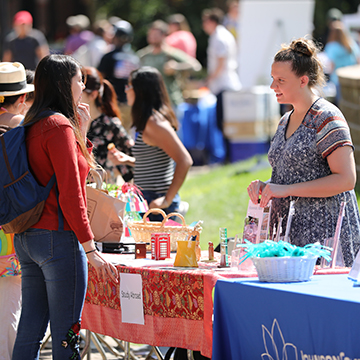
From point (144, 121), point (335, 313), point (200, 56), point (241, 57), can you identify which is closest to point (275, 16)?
point (241, 57)

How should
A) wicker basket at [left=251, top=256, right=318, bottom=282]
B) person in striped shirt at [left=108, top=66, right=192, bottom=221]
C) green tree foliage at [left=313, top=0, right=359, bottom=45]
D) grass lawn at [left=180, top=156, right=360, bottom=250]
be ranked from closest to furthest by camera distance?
wicker basket at [left=251, top=256, right=318, bottom=282]
person in striped shirt at [left=108, top=66, right=192, bottom=221]
grass lawn at [left=180, top=156, right=360, bottom=250]
green tree foliage at [left=313, top=0, right=359, bottom=45]

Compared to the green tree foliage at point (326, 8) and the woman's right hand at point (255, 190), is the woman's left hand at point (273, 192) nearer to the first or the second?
the woman's right hand at point (255, 190)

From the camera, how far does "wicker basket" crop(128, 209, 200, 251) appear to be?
3592mm

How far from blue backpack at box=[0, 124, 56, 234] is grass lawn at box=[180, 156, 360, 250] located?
4.16m

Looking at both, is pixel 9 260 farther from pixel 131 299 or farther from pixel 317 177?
pixel 317 177

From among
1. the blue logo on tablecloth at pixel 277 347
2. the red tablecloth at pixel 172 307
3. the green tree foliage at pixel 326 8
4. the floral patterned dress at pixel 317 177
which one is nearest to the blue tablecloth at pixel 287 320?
the blue logo on tablecloth at pixel 277 347

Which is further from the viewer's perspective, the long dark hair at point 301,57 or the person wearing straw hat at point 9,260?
the person wearing straw hat at point 9,260

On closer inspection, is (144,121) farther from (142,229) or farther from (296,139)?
(296,139)

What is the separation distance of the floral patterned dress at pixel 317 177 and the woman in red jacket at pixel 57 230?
0.97m

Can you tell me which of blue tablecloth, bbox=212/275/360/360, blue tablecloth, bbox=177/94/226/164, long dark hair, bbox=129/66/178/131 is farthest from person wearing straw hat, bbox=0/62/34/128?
blue tablecloth, bbox=177/94/226/164

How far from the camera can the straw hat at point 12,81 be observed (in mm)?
3740

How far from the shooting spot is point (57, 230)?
9.13 feet

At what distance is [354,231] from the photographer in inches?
126

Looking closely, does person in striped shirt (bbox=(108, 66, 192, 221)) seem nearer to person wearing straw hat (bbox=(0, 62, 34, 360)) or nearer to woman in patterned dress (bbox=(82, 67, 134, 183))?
woman in patterned dress (bbox=(82, 67, 134, 183))
